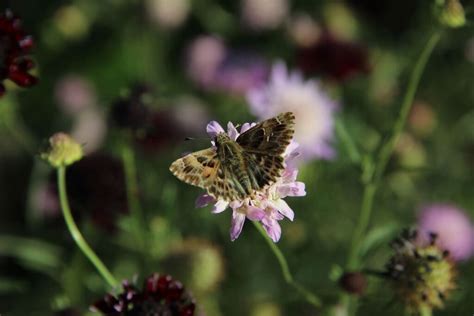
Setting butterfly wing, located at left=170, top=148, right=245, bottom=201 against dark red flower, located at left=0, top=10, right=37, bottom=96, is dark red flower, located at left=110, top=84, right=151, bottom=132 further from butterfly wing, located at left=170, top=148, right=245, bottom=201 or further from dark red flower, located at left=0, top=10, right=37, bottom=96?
butterfly wing, located at left=170, top=148, right=245, bottom=201

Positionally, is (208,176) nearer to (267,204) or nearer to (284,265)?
(267,204)

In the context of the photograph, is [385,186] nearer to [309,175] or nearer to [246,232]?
[309,175]

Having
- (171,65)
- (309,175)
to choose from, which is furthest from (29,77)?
(171,65)

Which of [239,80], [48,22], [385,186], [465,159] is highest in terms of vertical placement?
[48,22]

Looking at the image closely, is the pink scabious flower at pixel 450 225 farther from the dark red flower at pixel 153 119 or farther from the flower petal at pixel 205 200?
the flower petal at pixel 205 200

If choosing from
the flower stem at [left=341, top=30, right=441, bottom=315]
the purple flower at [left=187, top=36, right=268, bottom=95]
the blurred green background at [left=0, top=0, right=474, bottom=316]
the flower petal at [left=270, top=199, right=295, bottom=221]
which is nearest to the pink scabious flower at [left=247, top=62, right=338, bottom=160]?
the blurred green background at [left=0, top=0, right=474, bottom=316]

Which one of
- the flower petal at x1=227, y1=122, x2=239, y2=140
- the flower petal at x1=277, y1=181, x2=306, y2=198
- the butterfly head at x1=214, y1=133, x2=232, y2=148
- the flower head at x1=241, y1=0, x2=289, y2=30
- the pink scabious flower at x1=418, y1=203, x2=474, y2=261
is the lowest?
the flower petal at x1=277, y1=181, x2=306, y2=198
